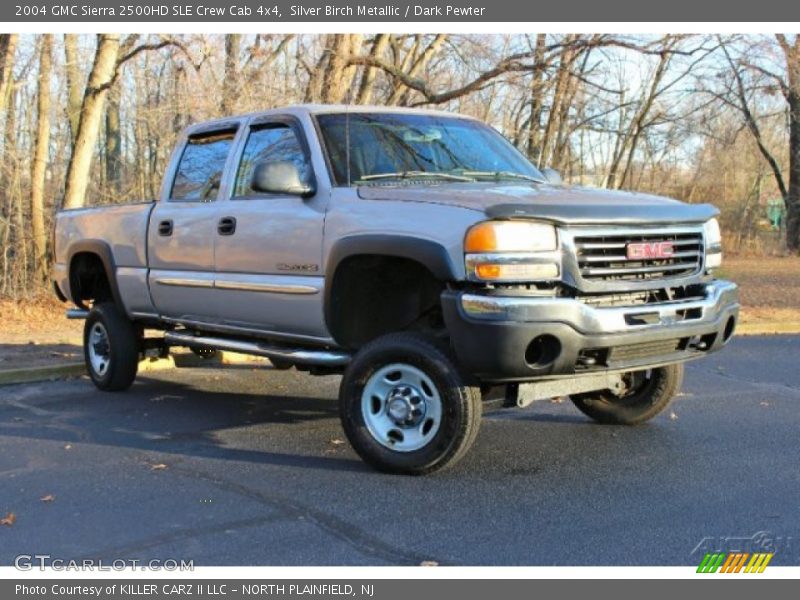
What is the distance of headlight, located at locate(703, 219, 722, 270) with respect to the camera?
533 cm

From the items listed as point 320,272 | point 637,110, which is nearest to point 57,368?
point 320,272

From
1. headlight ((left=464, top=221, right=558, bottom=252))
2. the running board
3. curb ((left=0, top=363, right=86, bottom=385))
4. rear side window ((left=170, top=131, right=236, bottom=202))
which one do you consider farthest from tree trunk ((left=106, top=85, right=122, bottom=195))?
headlight ((left=464, top=221, right=558, bottom=252))

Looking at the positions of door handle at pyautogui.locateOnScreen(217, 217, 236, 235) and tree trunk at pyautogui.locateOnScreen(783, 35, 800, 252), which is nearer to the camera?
door handle at pyautogui.locateOnScreen(217, 217, 236, 235)

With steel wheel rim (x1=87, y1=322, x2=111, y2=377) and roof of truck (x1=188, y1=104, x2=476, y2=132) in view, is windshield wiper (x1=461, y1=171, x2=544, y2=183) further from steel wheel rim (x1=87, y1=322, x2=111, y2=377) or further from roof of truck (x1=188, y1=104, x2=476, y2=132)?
steel wheel rim (x1=87, y1=322, x2=111, y2=377)

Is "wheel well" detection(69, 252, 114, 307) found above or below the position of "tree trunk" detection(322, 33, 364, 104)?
below

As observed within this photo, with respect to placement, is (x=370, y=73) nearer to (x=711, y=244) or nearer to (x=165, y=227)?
(x=165, y=227)

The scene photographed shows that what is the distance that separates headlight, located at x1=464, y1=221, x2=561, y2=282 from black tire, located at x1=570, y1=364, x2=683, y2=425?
1.87 meters

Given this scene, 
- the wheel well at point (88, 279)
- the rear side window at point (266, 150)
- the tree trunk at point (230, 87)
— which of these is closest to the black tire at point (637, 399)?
the rear side window at point (266, 150)

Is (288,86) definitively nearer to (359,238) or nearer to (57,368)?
(57,368)

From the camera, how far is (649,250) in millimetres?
4914

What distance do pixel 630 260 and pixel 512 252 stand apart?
31.2 inches

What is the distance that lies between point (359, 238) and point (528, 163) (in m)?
1.96

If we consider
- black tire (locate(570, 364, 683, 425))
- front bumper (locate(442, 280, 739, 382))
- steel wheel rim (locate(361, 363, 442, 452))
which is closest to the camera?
front bumper (locate(442, 280, 739, 382))

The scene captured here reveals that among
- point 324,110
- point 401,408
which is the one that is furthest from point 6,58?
point 401,408
